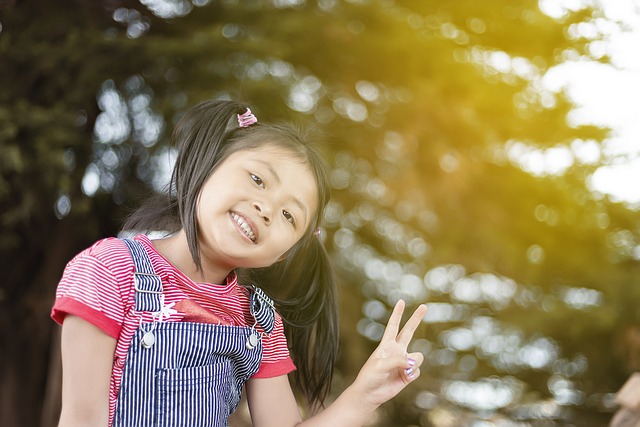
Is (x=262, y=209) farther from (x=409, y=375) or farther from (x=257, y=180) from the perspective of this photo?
(x=409, y=375)

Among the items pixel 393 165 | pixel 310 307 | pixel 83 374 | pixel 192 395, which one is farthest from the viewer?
pixel 393 165

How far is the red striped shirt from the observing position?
3.67 ft

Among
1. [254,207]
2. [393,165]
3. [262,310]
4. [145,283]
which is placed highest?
[254,207]

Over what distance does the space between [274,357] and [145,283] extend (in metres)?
0.33

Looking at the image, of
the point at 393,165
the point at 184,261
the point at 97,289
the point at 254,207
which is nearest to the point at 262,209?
the point at 254,207

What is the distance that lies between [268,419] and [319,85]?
4.64 feet

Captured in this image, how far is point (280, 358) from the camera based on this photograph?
1.42 m

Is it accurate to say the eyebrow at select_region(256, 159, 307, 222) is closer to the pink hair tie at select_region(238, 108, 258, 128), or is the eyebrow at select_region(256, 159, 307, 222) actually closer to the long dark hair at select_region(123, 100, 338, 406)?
the long dark hair at select_region(123, 100, 338, 406)

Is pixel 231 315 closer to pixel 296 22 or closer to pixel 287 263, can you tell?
pixel 287 263

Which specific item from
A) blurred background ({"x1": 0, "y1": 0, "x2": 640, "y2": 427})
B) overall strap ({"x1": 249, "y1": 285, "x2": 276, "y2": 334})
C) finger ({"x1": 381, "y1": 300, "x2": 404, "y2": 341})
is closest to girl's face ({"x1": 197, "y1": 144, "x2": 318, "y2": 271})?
overall strap ({"x1": 249, "y1": 285, "x2": 276, "y2": 334})

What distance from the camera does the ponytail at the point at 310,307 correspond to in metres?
1.58

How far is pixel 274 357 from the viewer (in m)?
1.41

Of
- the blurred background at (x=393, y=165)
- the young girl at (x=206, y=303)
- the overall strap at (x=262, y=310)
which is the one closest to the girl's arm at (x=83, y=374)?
the young girl at (x=206, y=303)

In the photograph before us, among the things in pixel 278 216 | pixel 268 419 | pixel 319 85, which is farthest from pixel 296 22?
pixel 268 419
